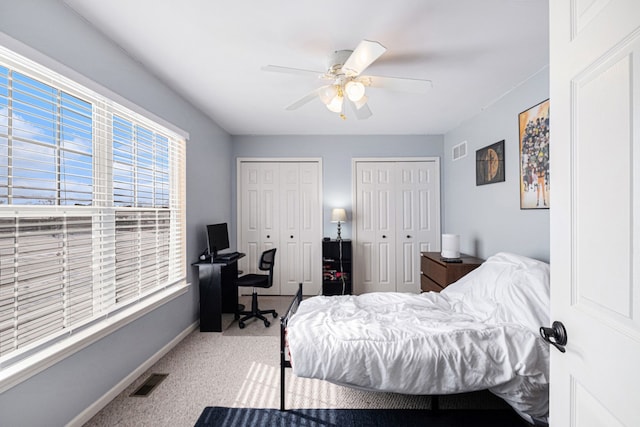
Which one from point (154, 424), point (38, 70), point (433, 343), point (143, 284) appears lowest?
point (154, 424)

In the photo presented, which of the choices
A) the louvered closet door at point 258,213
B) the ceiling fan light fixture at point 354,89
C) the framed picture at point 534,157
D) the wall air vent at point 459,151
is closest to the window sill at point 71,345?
the louvered closet door at point 258,213

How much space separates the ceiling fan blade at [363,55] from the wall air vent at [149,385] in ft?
9.08

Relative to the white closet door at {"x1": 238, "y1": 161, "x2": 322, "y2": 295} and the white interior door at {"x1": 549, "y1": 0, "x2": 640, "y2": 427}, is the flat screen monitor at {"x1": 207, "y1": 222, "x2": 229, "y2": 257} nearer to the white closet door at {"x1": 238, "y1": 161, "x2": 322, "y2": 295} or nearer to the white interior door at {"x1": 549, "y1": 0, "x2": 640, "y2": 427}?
the white closet door at {"x1": 238, "y1": 161, "x2": 322, "y2": 295}

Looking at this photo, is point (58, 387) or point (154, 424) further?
point (154, 424)

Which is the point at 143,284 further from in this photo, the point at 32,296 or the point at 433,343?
the point at 433,343

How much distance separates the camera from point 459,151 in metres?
3.97

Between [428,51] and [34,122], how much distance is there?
257 cm

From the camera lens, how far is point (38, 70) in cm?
154

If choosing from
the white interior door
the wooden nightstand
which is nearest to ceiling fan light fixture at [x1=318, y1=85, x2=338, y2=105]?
the white interior door

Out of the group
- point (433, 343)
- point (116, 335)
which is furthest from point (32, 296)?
point (433, 343)

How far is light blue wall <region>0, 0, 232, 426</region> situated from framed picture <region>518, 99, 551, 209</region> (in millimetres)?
3390

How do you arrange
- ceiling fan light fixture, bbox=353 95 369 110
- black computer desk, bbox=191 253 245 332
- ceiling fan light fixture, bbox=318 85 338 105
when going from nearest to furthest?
ceiling fan light fixture, bbox=318 85 338 105, ceiling fan light fixture, bbox=353 95 369 110, black computer desk, bbox=191 253 245 332

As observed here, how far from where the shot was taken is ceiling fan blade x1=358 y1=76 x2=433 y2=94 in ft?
6.66

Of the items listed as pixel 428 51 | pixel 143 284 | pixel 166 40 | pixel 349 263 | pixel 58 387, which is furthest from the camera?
pixel 349 263
